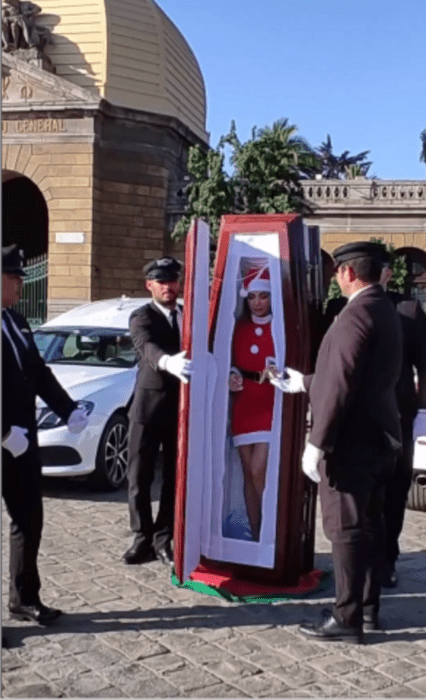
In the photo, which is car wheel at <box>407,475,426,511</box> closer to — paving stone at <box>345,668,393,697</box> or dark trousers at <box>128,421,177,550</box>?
dark trousers at <box>128,421,177,550</box>

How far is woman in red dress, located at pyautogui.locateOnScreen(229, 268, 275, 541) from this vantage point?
5.46 m

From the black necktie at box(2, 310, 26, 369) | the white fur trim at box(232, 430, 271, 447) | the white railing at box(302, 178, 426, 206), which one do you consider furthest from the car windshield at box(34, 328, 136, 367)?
the white railing at box(302, 178, 426, 206)

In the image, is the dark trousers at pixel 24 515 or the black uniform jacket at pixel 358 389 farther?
the dark trousers at pixel 24 515

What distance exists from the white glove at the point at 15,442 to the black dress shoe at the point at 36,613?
880mm

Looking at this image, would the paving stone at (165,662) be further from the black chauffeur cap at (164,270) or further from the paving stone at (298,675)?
the black chauffeur cap at (164,270)

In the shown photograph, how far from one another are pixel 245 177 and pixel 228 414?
1969 cm

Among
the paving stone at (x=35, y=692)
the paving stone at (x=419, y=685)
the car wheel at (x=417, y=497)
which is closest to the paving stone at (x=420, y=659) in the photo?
the paving stone at (x=419, y=685)

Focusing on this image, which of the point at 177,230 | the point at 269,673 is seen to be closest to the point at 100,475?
the point at 269,673

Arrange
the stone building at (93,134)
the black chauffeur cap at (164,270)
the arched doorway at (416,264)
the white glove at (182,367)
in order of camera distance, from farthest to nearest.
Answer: the arched doorway at (416,264) < the stone building at (93,134) < the black chauffeur cap at (164,270) < the white glove at (182,367)

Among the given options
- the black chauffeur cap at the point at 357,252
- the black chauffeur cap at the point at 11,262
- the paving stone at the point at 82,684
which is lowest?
the paving stone at the point at 82,684

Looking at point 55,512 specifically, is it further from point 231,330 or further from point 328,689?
point 328,689

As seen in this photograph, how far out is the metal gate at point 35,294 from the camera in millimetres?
27219

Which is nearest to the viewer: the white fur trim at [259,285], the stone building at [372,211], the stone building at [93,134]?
the white fur trim at [259,285]

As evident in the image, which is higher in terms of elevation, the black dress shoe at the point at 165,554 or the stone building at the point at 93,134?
the stone building at the point at 93,134
